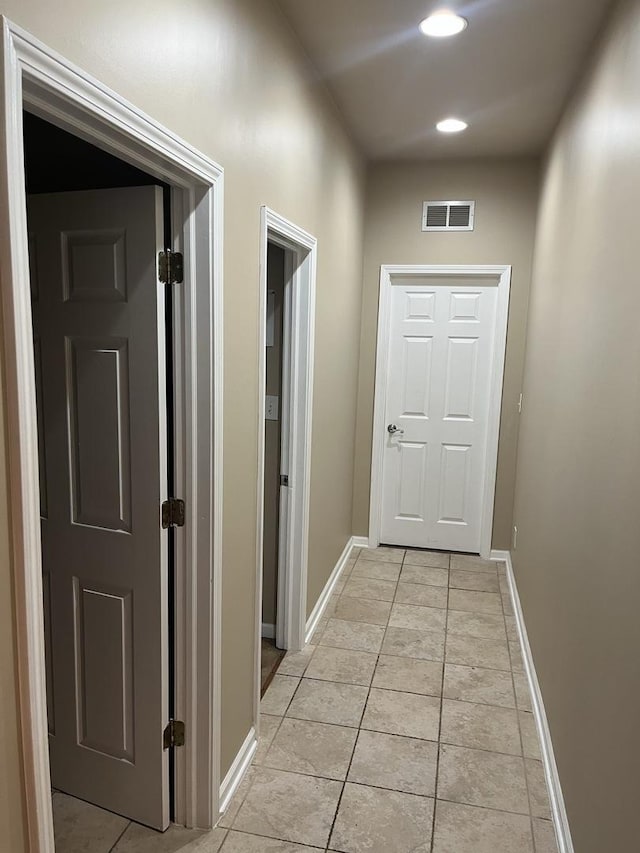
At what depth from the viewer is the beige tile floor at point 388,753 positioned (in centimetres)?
199

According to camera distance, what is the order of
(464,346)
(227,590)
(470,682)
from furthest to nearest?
(464,346), (470,682), (227,590)

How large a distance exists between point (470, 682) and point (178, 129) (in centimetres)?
265

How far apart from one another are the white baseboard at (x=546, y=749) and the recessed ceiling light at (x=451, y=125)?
9.12 ft

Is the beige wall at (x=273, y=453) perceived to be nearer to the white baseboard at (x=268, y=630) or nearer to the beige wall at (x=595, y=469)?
the white baseboard at (x=268, y=630)

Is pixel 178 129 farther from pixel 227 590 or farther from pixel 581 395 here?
pixel 581 395

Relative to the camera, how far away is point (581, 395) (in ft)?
7.20

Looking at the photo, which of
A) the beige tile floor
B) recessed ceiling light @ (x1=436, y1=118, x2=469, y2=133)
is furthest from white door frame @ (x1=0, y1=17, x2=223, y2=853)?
recessed ceiling light @ (x1=436, y1=118, x2=469, y2=133)

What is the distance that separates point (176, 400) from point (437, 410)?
2998mm

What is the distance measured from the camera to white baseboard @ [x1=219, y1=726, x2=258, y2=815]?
2.11m

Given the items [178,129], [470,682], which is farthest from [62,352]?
[470,682]

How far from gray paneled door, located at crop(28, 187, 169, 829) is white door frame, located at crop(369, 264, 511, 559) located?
114 inches

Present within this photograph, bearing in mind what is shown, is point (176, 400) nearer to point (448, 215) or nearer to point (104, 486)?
point (104, 486)

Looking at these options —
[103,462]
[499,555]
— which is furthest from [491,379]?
[103,462]

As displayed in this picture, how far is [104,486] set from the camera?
190cm
